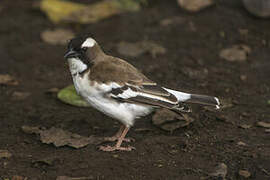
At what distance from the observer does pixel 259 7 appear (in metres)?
8.79

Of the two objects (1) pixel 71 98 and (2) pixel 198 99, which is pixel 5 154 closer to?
(1) pixel 71 98

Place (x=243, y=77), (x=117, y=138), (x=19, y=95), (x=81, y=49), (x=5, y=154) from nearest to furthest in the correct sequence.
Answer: (x=5, y=154) < (x=81, y=49) < (x=117, y=138) < (x=19, y=95) < (x=243, y=77)

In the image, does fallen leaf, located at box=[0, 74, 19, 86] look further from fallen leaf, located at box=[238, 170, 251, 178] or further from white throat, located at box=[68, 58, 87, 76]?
fallen leaf, located at box=[238, 170, 251, 178]

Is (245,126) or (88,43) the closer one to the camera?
(88,43)

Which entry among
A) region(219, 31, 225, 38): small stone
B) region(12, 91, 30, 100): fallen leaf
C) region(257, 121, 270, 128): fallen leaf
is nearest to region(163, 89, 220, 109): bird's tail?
region(257, 121, 270, 128): fallen leaf

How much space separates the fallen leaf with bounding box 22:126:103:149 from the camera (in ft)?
19.1

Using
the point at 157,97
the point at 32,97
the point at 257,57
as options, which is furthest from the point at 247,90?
the point at 32,97

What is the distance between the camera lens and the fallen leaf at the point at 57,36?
884 cm

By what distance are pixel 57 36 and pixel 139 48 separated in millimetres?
1556

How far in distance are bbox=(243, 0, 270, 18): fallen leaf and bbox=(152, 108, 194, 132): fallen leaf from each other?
3313 mm

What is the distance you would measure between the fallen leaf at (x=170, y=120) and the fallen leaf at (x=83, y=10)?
3.43m

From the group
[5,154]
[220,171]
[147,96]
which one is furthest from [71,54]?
[220,171]

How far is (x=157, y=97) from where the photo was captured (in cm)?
575

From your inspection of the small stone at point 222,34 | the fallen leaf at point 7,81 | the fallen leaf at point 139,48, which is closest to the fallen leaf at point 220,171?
the fallen leaf at point 139,48
